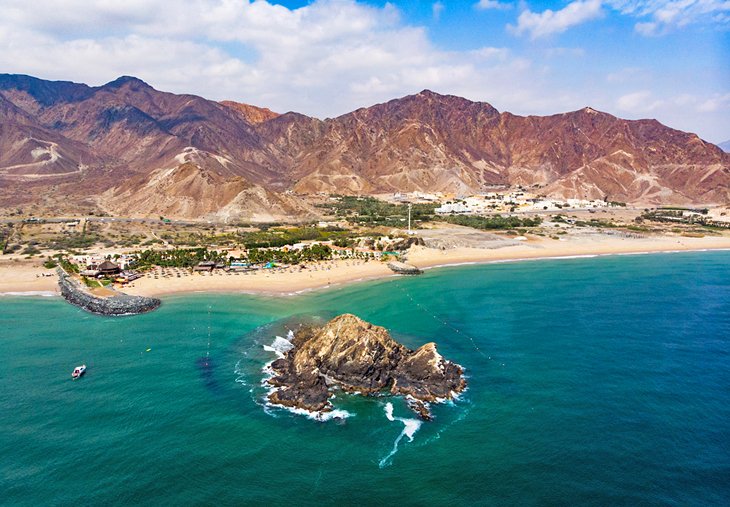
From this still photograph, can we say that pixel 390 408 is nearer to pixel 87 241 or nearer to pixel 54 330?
pixel 54 330

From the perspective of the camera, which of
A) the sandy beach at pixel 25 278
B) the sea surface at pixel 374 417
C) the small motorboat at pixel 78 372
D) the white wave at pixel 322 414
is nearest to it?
the sea surface at pixel 374 417

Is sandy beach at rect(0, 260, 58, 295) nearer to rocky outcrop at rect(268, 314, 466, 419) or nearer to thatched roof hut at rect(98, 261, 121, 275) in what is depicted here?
thatched roof hut at rect(98, 261, 121, 275)

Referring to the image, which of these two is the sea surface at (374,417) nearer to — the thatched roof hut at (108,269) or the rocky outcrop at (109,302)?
the rocky outcrop at (109,302)

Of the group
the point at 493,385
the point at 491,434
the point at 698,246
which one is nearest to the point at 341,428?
the point at 491,434

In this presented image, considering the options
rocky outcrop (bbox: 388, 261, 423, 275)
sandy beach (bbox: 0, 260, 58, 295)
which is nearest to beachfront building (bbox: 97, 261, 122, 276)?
sandy beach (bbox: 0, 260, 58, 295)

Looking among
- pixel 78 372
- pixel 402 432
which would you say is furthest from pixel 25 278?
pixel 402 432

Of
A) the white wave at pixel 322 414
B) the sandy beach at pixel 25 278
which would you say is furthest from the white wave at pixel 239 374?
the sandy beach at pixel 25 278
